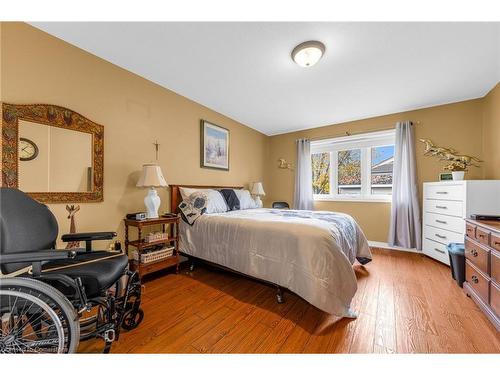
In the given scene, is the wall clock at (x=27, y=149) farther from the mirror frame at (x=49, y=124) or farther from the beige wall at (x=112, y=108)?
the beige wall at (x=112, y=108)

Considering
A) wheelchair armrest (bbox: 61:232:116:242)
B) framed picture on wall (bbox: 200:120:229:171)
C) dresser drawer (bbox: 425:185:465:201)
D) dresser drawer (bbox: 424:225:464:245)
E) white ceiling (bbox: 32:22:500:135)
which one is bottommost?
dresser drawer (bbox: 424:225:464:245)

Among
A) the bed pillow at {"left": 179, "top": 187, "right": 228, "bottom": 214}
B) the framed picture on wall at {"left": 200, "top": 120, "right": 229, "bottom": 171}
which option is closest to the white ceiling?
the framed picture on wall at {"left": 200, "top": 120, "right": 229, "bottom": 171}

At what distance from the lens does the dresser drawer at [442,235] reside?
2352 mm

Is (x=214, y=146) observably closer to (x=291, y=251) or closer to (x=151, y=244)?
(x=151, y=244)

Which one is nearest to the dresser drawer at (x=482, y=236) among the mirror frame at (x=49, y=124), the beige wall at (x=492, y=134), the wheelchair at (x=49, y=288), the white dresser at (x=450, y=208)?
the white dresser at (x=450, y=208)

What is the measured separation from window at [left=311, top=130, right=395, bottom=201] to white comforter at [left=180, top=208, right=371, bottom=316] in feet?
5.42

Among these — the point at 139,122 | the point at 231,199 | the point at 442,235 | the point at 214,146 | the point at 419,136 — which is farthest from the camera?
the point at 214,146

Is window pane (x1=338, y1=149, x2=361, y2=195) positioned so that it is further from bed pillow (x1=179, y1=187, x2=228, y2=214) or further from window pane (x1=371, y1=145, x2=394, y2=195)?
bed pillow (x1=179, y1=187, x2=228, y2=214)

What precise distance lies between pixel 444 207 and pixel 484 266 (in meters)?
1.27

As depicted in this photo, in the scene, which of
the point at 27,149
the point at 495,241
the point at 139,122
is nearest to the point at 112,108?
the point at 139,122

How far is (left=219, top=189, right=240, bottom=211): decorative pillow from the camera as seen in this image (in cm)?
291

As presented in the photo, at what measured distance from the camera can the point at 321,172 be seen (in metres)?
4.16

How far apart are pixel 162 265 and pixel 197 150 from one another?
1.66 meters
